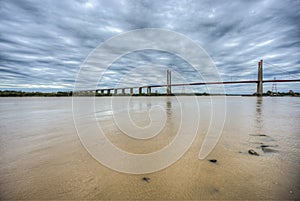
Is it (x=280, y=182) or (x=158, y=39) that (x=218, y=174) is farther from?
(x=158, y=39)

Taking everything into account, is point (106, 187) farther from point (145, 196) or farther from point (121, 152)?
point (121, 152)

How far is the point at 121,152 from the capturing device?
1.89 m

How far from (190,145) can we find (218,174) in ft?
2.69

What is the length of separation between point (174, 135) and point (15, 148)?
8.01 ft

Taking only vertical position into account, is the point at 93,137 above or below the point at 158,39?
below

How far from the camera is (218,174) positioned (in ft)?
4.33

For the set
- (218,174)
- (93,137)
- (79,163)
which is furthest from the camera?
(93,137)

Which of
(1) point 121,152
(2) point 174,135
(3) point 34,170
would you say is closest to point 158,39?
(2) point 174,135

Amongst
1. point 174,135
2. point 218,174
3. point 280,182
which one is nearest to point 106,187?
point 218,174

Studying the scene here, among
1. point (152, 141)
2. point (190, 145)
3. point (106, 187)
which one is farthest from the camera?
point (152, 141)

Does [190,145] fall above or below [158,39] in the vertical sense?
below

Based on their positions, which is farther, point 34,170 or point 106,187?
point 34,170

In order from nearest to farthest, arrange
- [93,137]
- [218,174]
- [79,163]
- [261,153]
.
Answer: [218,174] → [79,163] → [261,153] → [93,137]

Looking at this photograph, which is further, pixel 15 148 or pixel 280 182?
pixel 15 148
